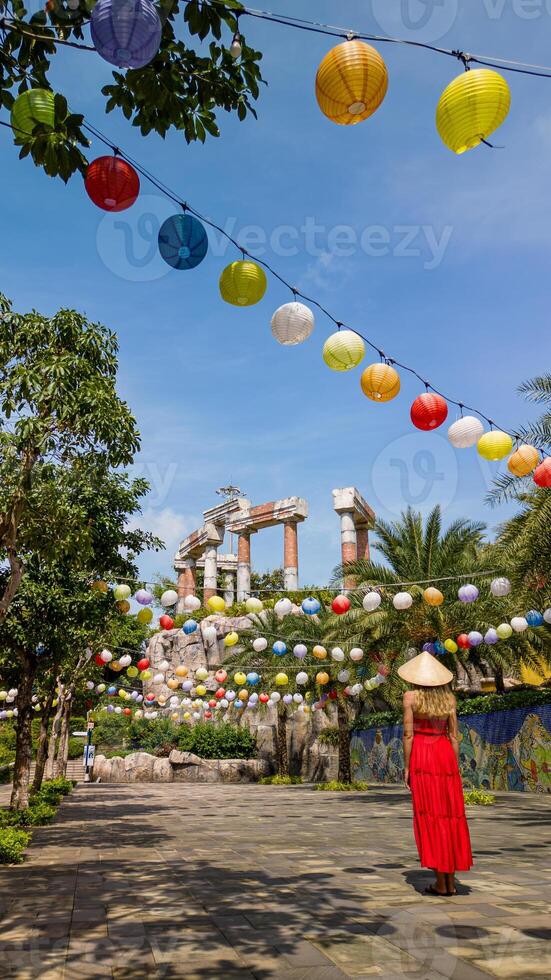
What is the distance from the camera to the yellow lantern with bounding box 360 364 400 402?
7969 millimetres

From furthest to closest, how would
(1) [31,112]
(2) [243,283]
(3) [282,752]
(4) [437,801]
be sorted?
(3) [282,752] < (2) [243,283] < (4) [437,801] < (1) [31,112]

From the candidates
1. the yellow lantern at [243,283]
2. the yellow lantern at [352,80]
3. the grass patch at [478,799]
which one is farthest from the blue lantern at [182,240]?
the grass patch at [478,799]

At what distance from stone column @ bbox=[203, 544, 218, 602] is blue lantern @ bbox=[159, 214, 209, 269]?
39224mm

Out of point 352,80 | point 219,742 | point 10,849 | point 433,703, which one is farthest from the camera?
point 219,742

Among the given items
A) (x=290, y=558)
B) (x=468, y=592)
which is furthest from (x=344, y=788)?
(x=290, y=558)

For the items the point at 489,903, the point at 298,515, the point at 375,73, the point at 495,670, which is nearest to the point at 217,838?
the point at 489,903

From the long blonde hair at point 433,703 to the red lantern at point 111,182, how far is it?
441cm

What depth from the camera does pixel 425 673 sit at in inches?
240

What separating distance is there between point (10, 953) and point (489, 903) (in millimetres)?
3477

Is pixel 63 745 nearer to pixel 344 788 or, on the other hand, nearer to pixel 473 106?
pixel 344 788

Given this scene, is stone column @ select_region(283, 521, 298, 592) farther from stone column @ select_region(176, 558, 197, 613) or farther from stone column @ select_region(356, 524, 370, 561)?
stone column @ select_region(176, 558, 197, 613)

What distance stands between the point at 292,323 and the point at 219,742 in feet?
109

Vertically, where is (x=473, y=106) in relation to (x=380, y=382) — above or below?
above

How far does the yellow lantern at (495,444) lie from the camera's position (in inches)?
356
